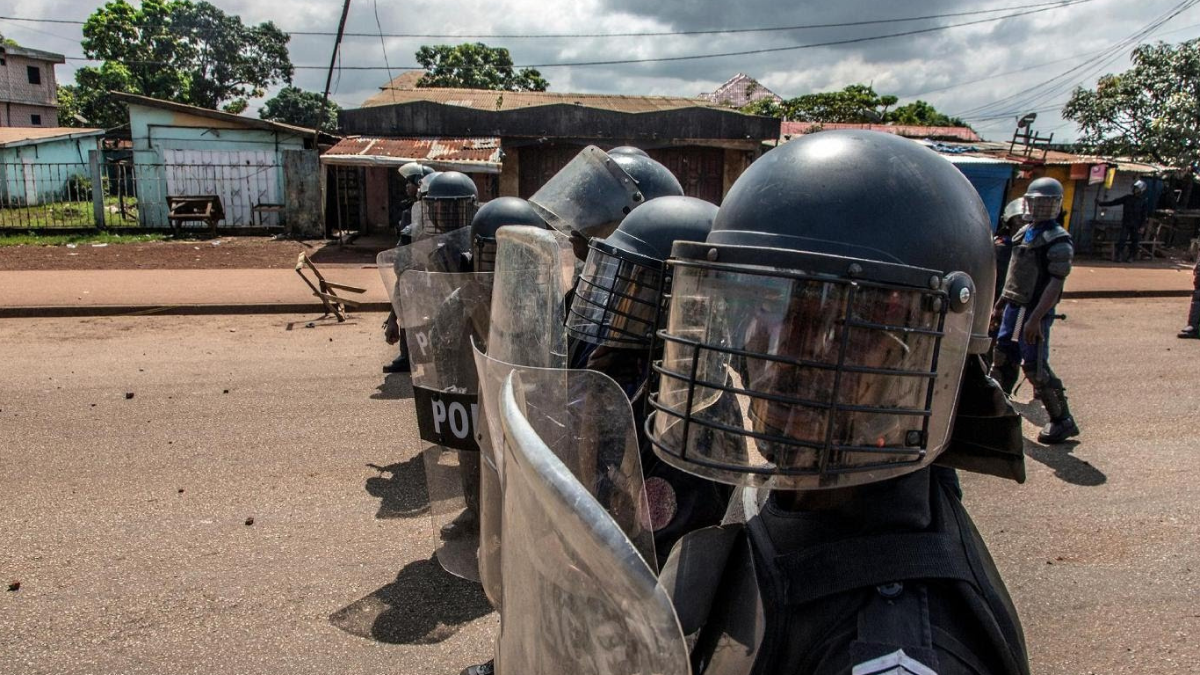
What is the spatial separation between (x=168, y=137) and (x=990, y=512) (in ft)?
72.5

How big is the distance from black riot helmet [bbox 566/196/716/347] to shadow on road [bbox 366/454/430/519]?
2077 mm

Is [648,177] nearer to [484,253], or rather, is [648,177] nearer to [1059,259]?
[484,253]

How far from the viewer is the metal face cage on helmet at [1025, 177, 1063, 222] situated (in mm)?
5668

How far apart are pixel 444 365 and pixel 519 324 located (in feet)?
4.84

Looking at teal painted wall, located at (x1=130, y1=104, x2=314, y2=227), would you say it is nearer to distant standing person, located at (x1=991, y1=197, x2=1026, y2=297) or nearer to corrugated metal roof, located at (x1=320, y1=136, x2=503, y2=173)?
corrugated metal roof, located at (x1=320, y1=136, x2=503, y2=173)

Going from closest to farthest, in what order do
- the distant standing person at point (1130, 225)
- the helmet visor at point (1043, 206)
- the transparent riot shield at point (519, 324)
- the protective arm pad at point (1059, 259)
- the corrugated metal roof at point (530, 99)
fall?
the transparent riot shield at point (519, 324)
the protective arm pad at point (1059, 259)
the helmet visor at point (1043, 206)
the distant standing person at point (1130, 225)
the corrugated metal roof at point (530, 99)

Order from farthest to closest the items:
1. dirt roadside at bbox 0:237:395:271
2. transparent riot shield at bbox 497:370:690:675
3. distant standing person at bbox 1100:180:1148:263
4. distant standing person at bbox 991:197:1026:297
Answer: distant standing person at bbox 1100:180:1148:263 < dirt roadside at bbox 0:237:395:271 < distant standing person at bbox 991:197:1026:297 < transparent riot shield at bbox 497:370:690:675

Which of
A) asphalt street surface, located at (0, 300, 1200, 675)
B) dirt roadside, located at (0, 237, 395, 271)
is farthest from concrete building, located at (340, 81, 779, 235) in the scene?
asphalt street surface, located at (0, 300, 1200, 675)

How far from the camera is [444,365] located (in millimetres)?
2932

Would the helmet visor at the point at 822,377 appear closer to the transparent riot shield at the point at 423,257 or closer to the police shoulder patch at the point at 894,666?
the police shoulder patch at the point at 894,666

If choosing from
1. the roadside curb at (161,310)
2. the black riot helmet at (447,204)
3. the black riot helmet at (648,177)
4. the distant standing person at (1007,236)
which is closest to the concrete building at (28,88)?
the roadside curb at (161,310)

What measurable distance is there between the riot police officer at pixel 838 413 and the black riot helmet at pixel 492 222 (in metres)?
2.42

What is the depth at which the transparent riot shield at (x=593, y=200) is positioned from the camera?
354 cm

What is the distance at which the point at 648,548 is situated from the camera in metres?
1.21
